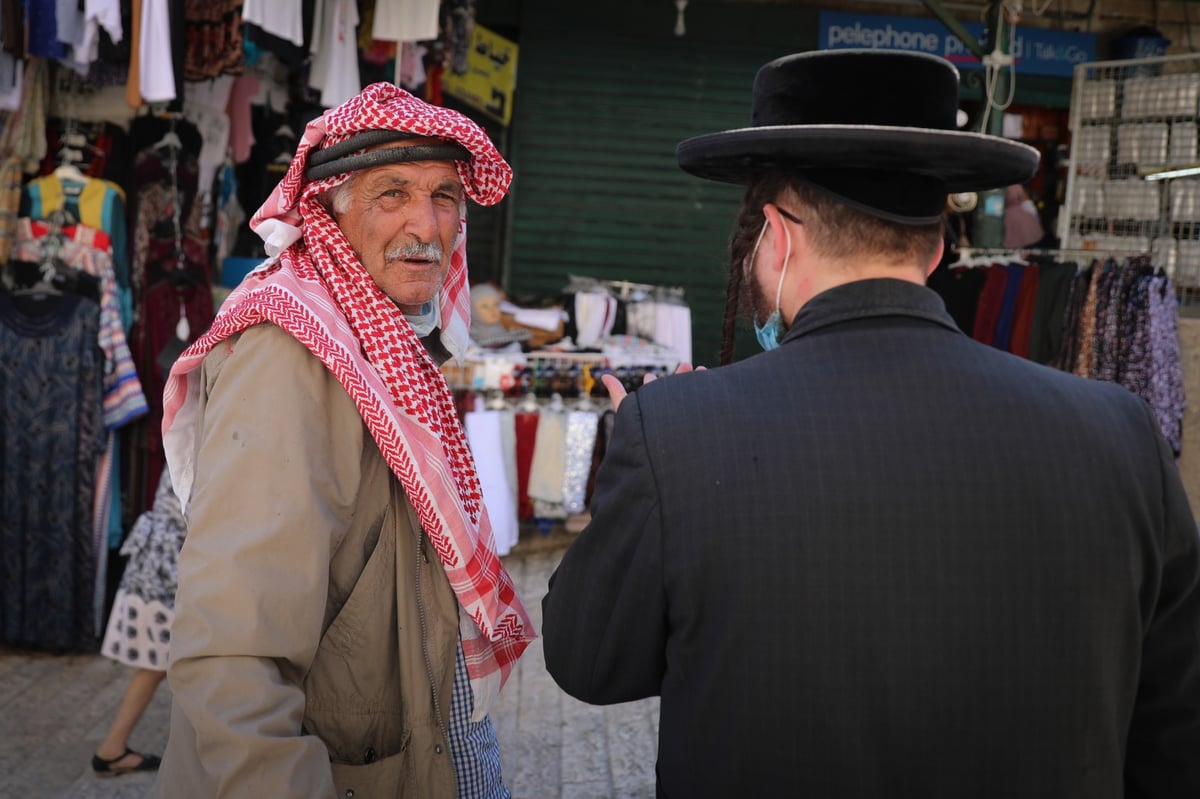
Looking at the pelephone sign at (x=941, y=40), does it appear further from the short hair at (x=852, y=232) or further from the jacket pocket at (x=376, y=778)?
the jacket pocket at (x=376, y=778)

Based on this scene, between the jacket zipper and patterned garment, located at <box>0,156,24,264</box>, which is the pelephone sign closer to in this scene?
patterned garment, located at <box>0,156,24,264</box>

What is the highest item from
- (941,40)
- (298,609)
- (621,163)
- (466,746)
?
(941,40)

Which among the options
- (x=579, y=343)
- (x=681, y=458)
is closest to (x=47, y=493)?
(x=579, y=343)

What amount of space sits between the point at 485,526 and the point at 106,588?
425 centimetres

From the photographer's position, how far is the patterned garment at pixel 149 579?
4.19m

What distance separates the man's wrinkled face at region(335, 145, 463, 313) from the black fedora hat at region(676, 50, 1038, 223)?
68 centimetres

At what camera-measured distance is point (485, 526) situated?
2129mm

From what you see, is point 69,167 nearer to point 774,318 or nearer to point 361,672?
point 361,672

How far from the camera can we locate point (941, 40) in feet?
29.1

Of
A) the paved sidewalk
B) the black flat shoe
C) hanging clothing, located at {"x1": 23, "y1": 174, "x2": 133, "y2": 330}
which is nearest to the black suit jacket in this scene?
the paved sidewalk

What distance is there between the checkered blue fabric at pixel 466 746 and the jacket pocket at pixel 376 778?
17 cm

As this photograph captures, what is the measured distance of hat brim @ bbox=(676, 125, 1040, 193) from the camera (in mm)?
1528

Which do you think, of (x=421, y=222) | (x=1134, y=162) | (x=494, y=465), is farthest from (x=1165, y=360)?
(x=421, y=222)

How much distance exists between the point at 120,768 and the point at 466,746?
9.04 feet
